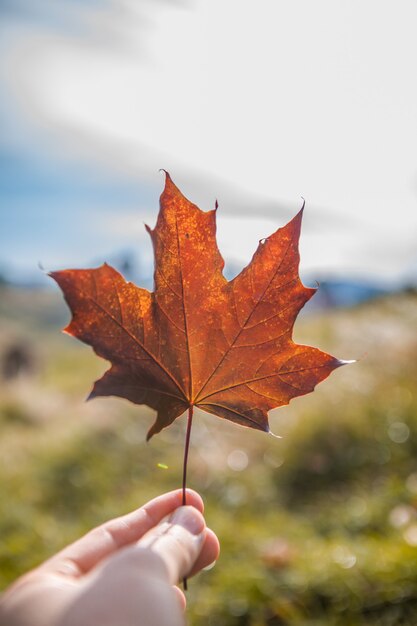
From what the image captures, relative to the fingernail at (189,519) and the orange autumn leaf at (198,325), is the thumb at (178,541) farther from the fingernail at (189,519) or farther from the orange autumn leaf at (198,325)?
the orange autumn leaf at (198,325)

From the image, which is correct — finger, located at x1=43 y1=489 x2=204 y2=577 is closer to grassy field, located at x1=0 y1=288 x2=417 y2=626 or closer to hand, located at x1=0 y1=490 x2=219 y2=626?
hand, located at x1=0 y1=490 x2=219 y2=626

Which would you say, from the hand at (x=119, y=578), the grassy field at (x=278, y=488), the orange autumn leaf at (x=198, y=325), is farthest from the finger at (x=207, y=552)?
the grassy field at (x=278, y=488)

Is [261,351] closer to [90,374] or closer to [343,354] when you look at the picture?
[343,354]

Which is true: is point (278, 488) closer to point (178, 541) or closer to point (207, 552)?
point (207, 552)

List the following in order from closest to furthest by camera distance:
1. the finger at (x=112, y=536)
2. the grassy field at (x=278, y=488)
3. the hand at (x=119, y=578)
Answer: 1. the hand at (x=119, y=578)
2. the finger at (x=112, y=536)
3. the grassy field at (x=278, y=488)

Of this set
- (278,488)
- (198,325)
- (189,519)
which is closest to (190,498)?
(189,519)

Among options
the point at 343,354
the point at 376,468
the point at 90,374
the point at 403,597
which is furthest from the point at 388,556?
the point at 90,374
